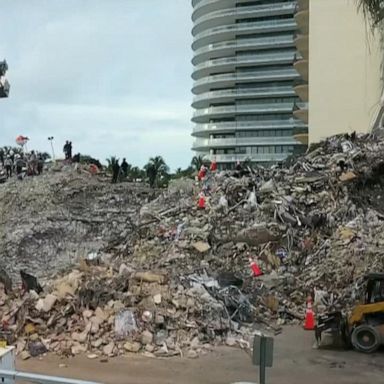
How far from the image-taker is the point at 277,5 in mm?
97875

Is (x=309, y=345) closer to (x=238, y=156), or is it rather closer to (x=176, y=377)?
(x=176, y=377)

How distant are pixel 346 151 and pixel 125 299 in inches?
507

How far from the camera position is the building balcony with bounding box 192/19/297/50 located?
313ft

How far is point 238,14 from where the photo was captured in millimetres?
99000

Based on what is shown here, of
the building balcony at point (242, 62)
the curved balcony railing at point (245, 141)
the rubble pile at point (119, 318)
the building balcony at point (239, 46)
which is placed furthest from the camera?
the building balcony at point (239, 46)

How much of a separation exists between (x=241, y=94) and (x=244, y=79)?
7.16ft

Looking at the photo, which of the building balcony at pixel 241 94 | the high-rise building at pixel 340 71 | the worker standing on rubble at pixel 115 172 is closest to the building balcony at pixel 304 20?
the high-rise building at pixel 340 71

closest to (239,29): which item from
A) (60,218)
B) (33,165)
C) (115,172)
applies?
(115,172)

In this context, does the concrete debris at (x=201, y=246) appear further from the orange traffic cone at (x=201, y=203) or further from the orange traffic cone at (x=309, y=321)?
the orange traffic cone at (x=309, y=321)

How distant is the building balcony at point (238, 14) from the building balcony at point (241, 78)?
8439 millimetres

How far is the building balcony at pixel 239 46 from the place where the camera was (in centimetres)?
9488

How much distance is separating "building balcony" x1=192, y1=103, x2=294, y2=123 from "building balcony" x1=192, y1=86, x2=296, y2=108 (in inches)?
45.7

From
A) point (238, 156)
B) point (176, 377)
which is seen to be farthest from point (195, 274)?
point (238, 156)

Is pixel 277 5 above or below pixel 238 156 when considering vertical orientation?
above
